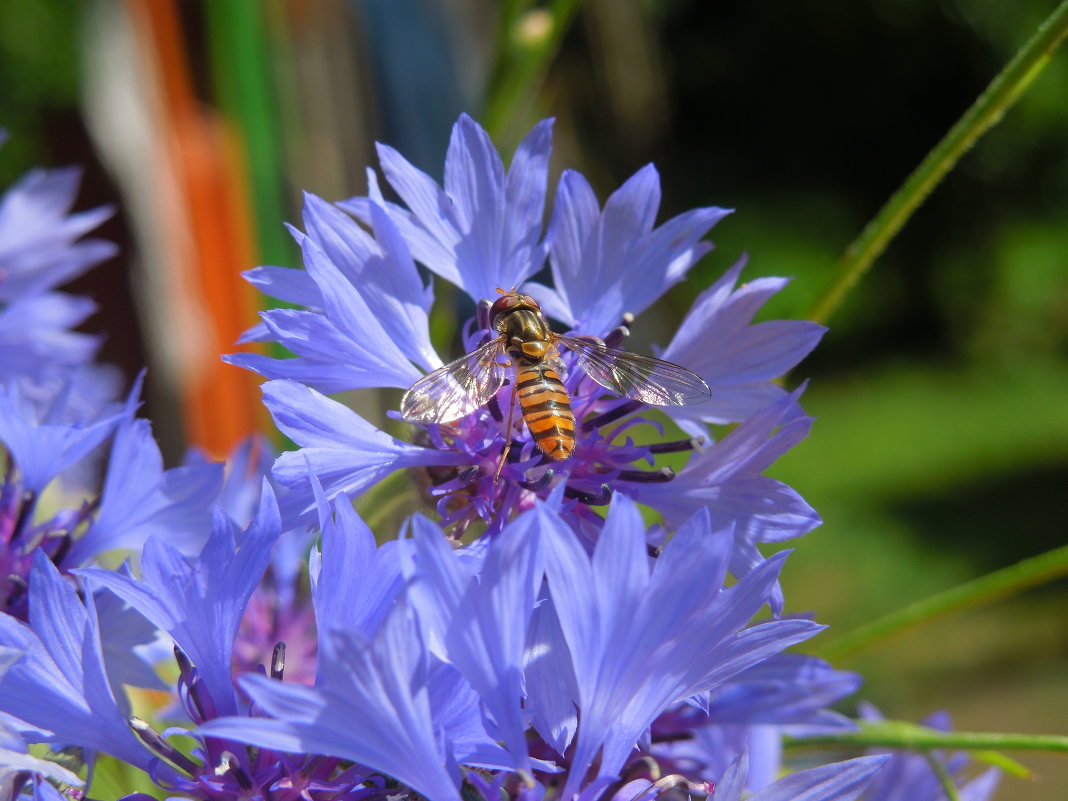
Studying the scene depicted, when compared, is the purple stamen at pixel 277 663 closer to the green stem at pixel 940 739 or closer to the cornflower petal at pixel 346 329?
the cornflower petal at pixel 346 329

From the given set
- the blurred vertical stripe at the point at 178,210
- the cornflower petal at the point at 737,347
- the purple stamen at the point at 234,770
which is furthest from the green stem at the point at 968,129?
the blurred vertical stripe at the point at 178,210

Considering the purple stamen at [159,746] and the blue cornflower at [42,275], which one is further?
the blue cornflower at [42,275]

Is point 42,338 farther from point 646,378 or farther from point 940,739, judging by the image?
point 940,739

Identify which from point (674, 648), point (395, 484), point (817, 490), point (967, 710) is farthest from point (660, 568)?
point (817, 490)

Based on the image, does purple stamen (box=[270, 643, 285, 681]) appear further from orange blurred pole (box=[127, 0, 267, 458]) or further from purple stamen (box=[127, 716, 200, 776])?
orange blurred pole (box=[127, 0, 267, 458])

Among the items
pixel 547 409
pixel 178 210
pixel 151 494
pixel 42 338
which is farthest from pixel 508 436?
pixel 178 210

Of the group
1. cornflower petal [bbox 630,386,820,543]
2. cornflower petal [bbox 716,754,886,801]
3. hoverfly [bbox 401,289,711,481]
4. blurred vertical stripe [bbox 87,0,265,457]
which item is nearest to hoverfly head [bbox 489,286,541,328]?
hoverfly [bbox 401,289,711,481]
